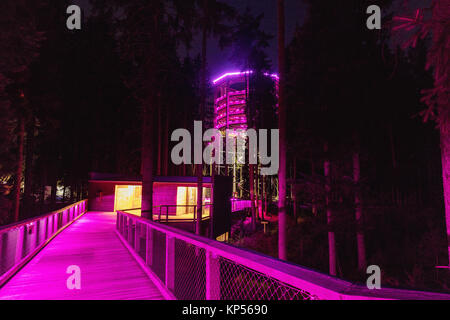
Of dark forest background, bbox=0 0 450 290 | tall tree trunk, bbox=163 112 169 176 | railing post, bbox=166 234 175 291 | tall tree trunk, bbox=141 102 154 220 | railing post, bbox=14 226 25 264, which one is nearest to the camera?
railing post, bbox=166 234 175 291

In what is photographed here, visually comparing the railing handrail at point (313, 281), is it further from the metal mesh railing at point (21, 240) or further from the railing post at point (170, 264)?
the metal mesh railing at point (21, 240)

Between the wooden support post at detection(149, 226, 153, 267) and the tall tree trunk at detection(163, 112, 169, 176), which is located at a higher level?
the tall tree trunk at detection(163, 112, 169, 176)

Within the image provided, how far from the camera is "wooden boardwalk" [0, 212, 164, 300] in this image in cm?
489

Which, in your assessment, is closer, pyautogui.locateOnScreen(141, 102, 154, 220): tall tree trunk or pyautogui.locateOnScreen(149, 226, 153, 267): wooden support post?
pyautogui.locateOnScreen(149, 226, 153, 267): wooden support post

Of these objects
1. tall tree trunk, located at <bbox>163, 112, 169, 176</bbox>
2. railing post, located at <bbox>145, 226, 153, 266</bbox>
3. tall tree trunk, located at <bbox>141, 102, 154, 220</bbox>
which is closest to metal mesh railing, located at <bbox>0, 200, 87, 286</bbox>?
railing post, located at <bbox>145, 226, 153, 266</bbox>

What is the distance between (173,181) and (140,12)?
577 inches

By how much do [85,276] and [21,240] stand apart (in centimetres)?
237

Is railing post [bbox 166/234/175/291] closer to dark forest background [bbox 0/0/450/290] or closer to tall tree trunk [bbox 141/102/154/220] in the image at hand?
dark forest background [bbox 0/0/450/290]

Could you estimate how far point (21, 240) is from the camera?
268 inches

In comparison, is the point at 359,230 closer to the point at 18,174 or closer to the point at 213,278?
the point at 213,278

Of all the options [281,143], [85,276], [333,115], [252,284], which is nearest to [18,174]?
[85,276]

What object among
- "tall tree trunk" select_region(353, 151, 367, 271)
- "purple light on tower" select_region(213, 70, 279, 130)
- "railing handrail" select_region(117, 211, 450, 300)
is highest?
"purple light on tower" select_region(213, 70, 279, 130)

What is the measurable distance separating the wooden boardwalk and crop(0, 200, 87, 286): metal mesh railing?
0.25m

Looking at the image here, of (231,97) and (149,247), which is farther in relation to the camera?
(231,97)
